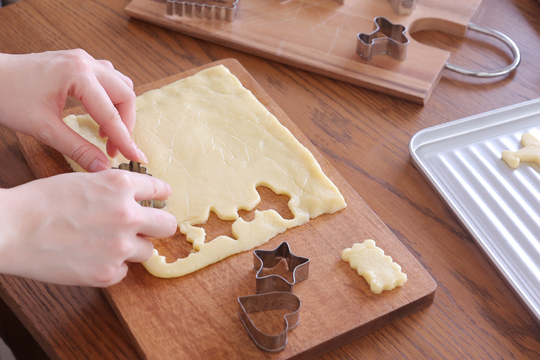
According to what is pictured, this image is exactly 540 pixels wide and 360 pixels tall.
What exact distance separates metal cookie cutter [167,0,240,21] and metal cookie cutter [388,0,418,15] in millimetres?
492

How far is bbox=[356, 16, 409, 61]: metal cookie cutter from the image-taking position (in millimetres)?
1434

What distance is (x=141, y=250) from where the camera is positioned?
2.99ft

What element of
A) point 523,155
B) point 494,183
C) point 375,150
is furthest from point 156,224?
point 523,155

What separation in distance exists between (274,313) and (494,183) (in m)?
0.63

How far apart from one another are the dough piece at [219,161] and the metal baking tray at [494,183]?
30cm

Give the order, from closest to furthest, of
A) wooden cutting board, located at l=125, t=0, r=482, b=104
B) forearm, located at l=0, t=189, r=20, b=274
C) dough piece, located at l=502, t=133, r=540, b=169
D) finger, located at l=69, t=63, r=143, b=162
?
forearm, located at l=0, t=189, r=20, b=274, finger, located at l=69, t=63, r=143, b=162, dough piece, located at l=502, t=133, r=540, b=169, wooden cutting board, located at l=125, t=0, r=482, b=104

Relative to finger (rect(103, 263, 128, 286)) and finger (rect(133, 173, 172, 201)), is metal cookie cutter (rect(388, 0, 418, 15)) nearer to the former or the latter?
finger (rect(133, 173, 172, 201))

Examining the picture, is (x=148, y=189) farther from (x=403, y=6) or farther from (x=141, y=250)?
(x=403, y=6)

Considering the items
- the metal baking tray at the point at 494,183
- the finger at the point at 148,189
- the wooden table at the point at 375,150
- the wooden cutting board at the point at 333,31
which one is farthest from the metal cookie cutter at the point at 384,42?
the finger at the point at 148,189

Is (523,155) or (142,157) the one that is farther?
(523,155)

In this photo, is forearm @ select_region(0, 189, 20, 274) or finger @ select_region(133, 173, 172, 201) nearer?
forearm @ select_region(0, 189, 20, 274)

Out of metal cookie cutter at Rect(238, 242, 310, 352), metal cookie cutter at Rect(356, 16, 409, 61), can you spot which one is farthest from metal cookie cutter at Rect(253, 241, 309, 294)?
metal cookie cutter at Rect(356, 16, 409, 61)

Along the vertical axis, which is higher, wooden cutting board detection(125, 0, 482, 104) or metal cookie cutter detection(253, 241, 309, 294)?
wooden cutting board detection(125, 0, 482, 104)

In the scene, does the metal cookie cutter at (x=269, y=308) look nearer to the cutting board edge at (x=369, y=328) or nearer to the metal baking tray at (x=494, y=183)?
the cutting board edge at (x=369, y=328)
